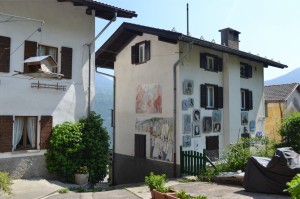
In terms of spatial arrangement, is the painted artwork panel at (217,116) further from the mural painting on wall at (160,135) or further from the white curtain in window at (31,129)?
the white curtain in window at (31,129)

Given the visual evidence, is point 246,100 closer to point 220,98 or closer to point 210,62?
point 220,98

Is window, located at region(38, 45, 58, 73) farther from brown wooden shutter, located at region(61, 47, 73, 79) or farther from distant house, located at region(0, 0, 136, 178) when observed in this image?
brown wooden shutter, located at region(61, 47, 73, 79)

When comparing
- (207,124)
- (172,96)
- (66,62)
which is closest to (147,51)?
(172,96)

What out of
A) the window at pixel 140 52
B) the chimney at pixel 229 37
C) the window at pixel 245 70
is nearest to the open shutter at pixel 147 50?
the window at pixel 140 52

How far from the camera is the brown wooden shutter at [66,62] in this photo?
43.5ft

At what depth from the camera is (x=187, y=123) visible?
1562 cm

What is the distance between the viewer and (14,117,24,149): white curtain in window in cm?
1206

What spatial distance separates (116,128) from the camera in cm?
2006

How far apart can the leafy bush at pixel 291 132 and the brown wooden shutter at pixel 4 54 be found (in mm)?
12645

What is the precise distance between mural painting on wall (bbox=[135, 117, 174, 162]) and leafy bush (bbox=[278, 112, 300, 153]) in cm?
534

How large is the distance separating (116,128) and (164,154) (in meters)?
4.95

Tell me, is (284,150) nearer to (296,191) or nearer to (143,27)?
(296,191)

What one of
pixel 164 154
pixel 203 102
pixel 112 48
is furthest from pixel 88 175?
pixel 112 48

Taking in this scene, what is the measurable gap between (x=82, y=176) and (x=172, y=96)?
5.77m
